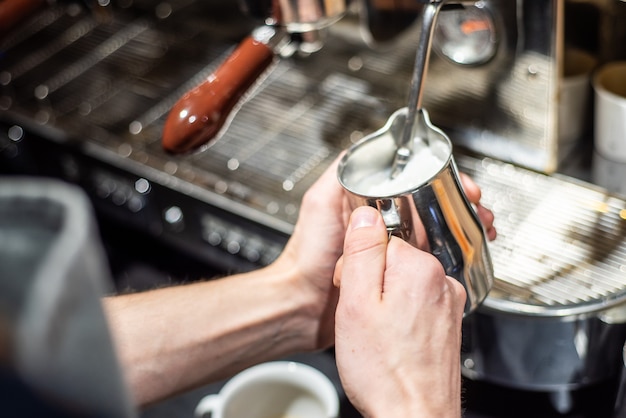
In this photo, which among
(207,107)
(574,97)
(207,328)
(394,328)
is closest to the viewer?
(394,328)

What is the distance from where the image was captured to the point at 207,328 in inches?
33.5

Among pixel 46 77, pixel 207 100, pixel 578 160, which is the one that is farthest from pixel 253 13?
pixel 46 77

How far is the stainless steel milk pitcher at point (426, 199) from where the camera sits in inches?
24.7

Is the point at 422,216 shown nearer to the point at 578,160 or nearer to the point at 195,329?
the point at 195,329

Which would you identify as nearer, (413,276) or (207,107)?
(413,276)

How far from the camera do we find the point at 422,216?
0.63 m

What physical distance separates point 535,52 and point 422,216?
14.0 inches

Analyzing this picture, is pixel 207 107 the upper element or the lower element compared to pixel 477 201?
upper

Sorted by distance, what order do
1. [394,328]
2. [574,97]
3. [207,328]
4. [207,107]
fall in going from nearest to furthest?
[394,328] < [207,107] < [207,328] < [574,97]

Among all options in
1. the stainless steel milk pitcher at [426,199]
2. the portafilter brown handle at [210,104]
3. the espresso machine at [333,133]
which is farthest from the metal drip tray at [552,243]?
the portafilter brown handle at [210,104]

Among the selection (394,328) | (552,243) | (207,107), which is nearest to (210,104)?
(207,107)

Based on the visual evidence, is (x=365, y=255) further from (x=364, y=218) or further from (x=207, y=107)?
(x=207, y=107)

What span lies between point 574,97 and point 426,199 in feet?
1.50

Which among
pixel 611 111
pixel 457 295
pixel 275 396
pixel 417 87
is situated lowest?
pixel 275 396
